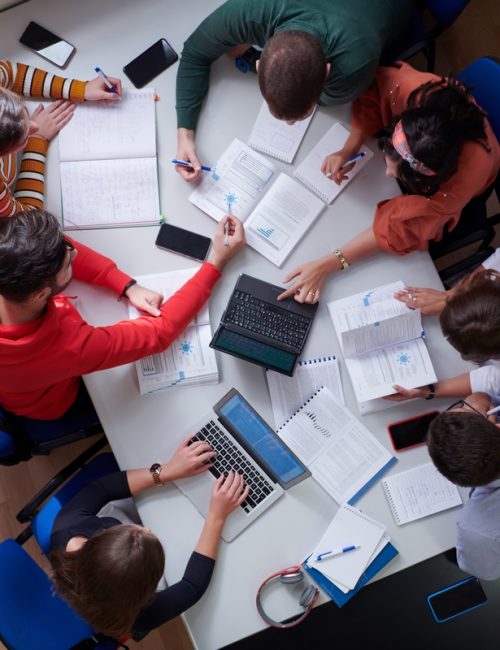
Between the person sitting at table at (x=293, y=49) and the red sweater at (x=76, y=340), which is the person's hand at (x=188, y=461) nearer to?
the red sweater at (x=76, y=340)

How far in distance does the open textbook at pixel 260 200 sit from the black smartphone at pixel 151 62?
0.34 m

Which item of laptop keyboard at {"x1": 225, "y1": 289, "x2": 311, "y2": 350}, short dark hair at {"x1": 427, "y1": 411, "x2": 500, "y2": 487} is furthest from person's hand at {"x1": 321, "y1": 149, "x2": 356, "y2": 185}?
short dark hair at {"x1": 427, "y1": 411, "x2": 500, "y2": 487}

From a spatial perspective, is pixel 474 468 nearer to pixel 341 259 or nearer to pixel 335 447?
pixel 335 447

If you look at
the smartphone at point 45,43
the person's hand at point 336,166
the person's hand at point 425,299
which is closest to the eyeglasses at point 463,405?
the person's hand at point 425,299

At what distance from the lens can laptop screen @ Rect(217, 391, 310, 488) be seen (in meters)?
1.53

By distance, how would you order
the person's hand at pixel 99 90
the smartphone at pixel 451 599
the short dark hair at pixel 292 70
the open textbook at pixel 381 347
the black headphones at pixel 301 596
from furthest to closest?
1. the smartphone at pixel 451 599
2. the person's hand at pixel 99 90
3. the open textbook at pixel 381 347
4. the black headphones at pixel 301 596
5. the short dark hair at pixel 292 70

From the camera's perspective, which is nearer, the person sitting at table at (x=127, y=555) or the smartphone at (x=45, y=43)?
the person sitting at table at (x=127, y=555)

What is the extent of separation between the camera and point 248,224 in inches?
65.2

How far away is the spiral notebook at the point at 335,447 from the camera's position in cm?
154

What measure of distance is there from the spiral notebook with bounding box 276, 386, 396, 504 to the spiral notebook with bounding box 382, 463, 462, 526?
0.18 ft

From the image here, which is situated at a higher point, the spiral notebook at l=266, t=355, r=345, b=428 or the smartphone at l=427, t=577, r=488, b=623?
the spiral notebook at l=266, t=355, r=345, b=428

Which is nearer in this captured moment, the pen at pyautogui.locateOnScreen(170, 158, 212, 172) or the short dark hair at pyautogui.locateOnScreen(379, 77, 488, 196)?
the short dark hair at pyautogui.locateOnScreen(379, 77, 488, 196)

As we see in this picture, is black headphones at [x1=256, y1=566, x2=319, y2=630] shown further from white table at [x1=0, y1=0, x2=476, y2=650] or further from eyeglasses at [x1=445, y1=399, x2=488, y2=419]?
eyeglasses at [x1=445, y1=399, x2=488, y2=419]

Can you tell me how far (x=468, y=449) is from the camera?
1328 millimetres
